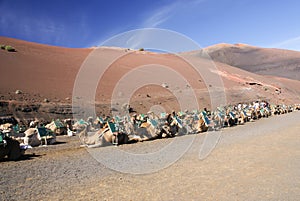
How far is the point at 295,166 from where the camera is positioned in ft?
24.1

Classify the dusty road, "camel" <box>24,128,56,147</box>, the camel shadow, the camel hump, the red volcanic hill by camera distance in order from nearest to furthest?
the dusty road → the camel shadow → "camel" <box>24,128,56,147</box> → the camel hump → the red volcanic hill

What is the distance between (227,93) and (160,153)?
1726 inches

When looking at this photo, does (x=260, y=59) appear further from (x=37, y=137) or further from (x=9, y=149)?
(x=9, y=149)

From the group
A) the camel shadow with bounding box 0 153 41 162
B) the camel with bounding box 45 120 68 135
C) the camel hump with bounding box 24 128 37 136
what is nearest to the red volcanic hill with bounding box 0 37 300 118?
the camel hump with bounding box 24 128 37 136

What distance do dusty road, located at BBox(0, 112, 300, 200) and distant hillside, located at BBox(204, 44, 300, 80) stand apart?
123 meters

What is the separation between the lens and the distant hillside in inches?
5032

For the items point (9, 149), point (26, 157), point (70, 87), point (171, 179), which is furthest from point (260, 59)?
point (171, 179)

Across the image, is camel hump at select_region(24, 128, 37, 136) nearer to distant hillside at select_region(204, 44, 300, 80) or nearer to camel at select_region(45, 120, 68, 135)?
camel at select_region(45, 120, 68, 135)

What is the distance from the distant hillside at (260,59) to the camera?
127812 mm

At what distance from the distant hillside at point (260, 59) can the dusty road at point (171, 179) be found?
122958mm

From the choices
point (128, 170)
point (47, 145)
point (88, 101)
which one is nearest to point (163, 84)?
point (88, 101)

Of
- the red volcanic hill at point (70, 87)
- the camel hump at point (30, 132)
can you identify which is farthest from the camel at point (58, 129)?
the red volcanic hill at point (70, 87)

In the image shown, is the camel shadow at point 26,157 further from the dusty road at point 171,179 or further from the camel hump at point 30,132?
the camel hump at point 30,132

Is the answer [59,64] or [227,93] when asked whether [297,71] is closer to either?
[227,93]
